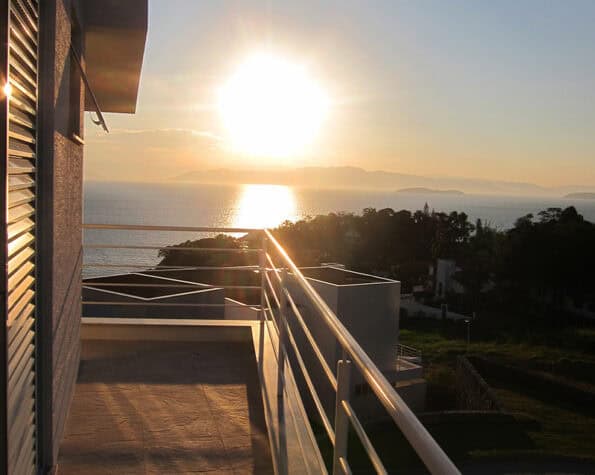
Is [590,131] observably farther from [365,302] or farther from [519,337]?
[365,302]

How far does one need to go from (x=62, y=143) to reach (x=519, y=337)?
25.1 m

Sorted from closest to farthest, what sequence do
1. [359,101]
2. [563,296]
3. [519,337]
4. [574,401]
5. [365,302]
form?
[365,302] < [574,401] < [519,337] < [563,296] < [359,101]

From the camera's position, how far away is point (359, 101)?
134 ft

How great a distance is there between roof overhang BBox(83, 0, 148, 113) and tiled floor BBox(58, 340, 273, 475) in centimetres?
178

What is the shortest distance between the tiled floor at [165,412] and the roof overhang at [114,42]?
178 centimetres

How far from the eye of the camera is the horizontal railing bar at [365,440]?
2.99 ft

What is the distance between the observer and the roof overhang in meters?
3.22

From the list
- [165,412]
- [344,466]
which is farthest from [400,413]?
[165,412]

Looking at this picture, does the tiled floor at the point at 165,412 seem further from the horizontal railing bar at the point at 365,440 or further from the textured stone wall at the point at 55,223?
the horizontal railing bar at the point at 365,440

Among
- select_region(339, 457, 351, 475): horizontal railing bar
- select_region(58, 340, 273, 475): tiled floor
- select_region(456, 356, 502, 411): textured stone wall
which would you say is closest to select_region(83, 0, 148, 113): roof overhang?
select_region(58, 340, 273, 475): tiled floor

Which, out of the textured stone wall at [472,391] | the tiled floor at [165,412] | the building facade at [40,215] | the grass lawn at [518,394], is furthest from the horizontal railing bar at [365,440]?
the textured stone wall at [472,391]

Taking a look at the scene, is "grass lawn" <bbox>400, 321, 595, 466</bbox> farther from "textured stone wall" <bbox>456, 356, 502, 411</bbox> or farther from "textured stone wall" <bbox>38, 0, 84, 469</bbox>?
"textured stone wall" <bbox>38, 0, 84, 469</bbox>

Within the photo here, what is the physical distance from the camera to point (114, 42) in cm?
360

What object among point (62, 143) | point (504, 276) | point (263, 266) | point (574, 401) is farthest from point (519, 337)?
point (62, 143)
